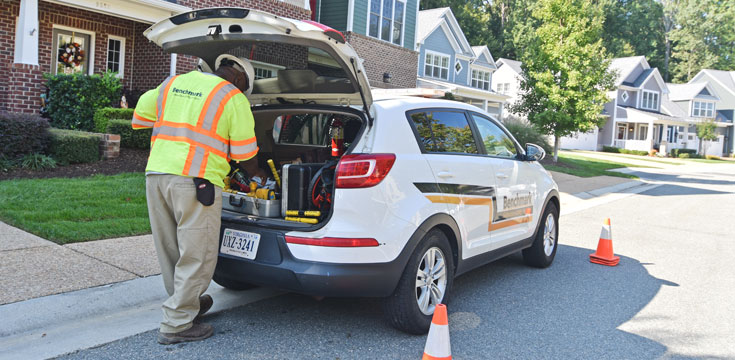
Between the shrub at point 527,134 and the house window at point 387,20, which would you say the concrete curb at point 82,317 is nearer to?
the house window at point 387,20

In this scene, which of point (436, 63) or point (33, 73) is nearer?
point (33, 73)

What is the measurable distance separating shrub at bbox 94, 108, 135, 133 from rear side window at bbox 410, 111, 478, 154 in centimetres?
879

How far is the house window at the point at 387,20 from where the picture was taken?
894 inches

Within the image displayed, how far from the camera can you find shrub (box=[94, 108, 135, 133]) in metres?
11.7

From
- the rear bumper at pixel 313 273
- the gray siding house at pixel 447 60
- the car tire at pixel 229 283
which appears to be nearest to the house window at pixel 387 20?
the gray siding house at pixel 447 60

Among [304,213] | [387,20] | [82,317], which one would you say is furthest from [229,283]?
[387,20]

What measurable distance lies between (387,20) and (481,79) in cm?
1660

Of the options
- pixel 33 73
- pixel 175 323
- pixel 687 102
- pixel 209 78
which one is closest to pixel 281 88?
pixel 209 78

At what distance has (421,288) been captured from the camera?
172 inches

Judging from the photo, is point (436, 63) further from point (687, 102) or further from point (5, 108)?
point (687, 102)

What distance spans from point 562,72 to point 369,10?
8232mm

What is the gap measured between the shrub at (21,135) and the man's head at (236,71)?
267 inches

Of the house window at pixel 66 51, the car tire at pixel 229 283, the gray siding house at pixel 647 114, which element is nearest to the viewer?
the car tire at pixel 229 283

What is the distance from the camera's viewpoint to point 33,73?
11828 mm
